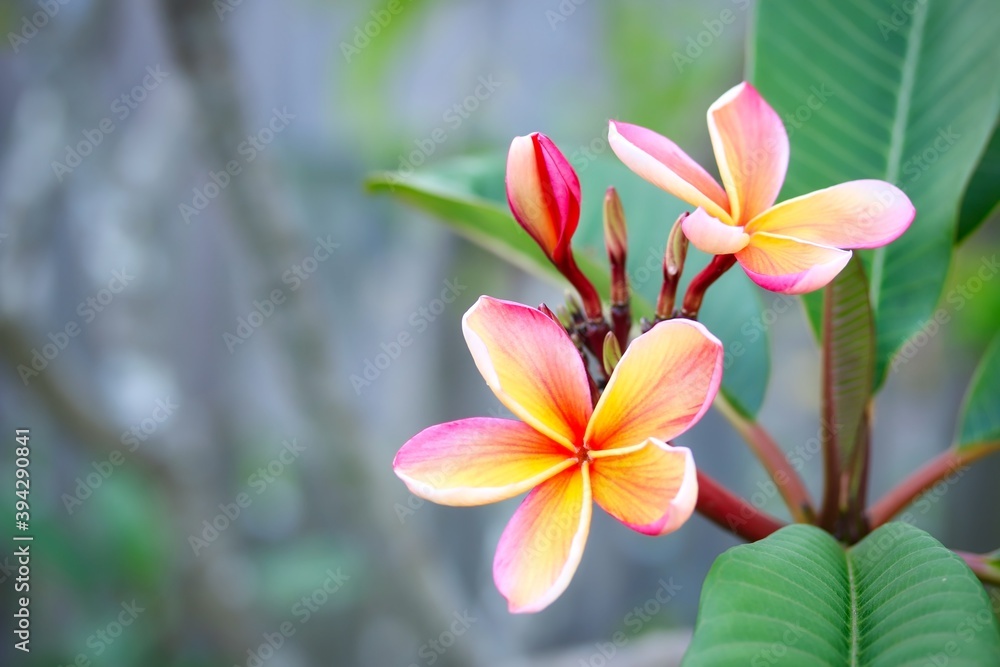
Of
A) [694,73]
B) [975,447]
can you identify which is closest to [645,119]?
[694,73]

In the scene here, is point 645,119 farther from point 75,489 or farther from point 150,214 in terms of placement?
point 75,489

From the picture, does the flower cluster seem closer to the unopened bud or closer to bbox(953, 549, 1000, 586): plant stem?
the unopened bud

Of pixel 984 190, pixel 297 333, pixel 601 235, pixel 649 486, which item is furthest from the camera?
pixel 297 333

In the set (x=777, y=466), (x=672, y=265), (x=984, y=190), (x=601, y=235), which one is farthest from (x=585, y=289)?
(x=984, y=190)

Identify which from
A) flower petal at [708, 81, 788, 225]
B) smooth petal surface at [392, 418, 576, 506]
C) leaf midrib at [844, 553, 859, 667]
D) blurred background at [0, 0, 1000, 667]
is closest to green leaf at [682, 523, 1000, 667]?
leaf midrib at [844, 553, 859, 667]

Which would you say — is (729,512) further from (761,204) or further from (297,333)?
(297,333)

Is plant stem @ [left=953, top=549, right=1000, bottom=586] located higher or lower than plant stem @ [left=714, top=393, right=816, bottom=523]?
lower
